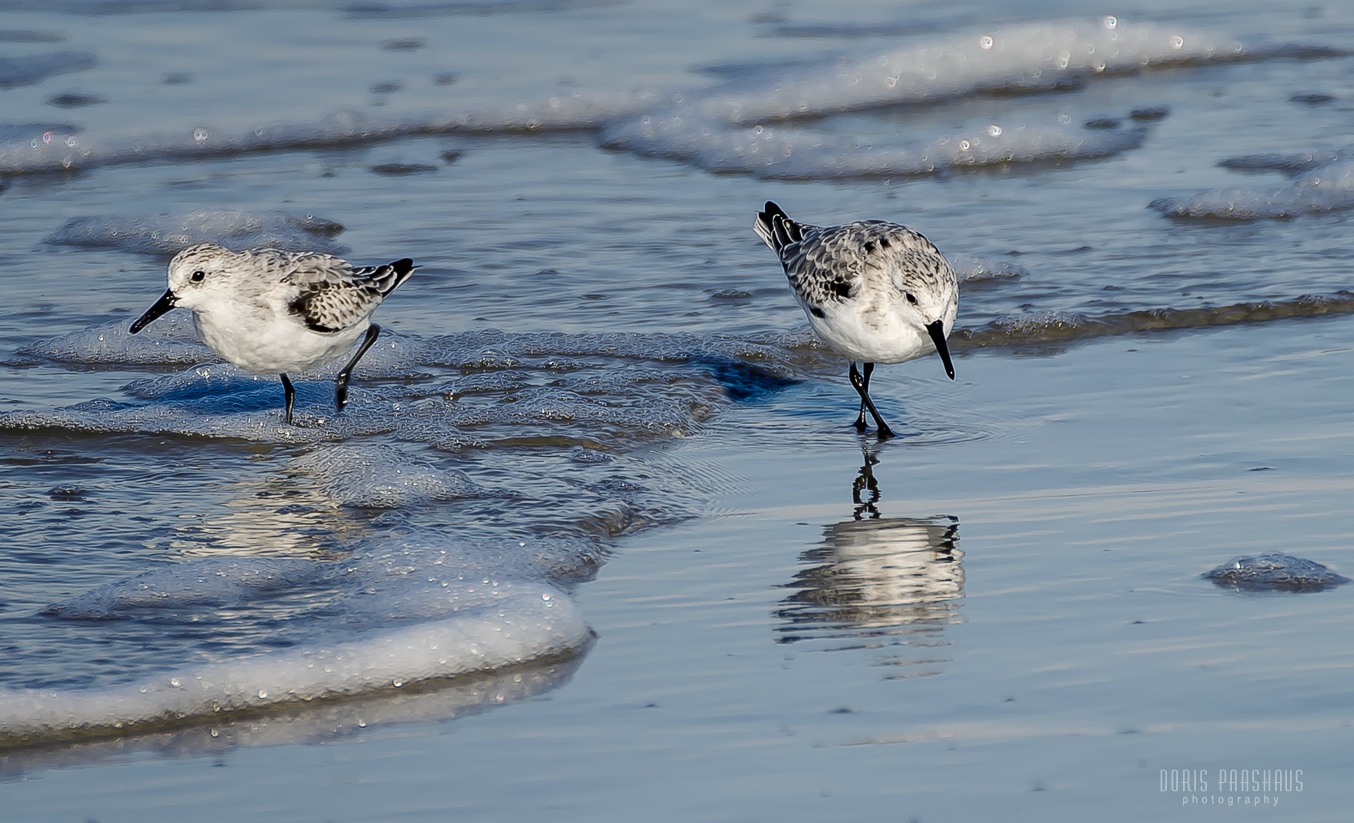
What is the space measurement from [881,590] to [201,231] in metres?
6.35

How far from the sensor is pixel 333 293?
22.5 feet

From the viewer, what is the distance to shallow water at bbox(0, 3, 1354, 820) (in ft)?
12.8

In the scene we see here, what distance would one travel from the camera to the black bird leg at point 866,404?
21.6 ft

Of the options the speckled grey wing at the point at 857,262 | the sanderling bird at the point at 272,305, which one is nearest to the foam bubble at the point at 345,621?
the sanderling bird at the point at 272,305

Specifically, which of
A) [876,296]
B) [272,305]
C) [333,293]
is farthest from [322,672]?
[876,296]

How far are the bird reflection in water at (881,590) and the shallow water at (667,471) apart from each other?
24 mm

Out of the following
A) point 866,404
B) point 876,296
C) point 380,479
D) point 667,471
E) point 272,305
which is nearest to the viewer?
point 380,479

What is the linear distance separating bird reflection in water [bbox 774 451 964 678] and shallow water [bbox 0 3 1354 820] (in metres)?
0.02

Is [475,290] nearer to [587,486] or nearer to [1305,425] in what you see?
[587,486]

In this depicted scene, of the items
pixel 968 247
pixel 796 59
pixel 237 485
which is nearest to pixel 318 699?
pixel 237 485

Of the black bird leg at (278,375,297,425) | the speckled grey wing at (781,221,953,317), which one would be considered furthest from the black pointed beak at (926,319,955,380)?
the black bird leg at (278,375,297,425)

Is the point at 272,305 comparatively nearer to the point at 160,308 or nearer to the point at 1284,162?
the point at 160,308

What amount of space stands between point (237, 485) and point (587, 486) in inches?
52.1

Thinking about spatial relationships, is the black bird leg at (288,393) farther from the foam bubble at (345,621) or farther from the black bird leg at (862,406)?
the black bird leg at (862,406)
